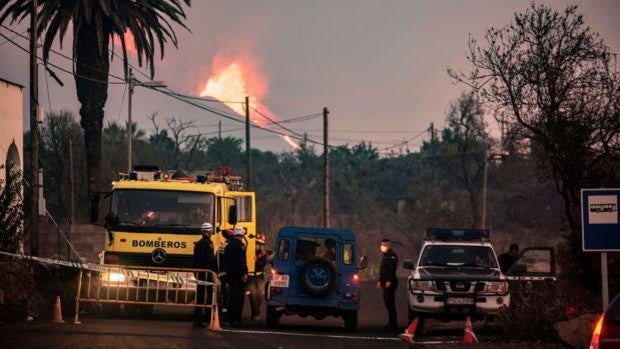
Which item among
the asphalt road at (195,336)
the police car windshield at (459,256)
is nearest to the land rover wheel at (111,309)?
the asphalt road at (195,336)

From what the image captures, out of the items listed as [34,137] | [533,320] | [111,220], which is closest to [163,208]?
→ [111,220]

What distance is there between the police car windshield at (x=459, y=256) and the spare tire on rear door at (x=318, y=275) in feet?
7.58

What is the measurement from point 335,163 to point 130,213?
9217 cm

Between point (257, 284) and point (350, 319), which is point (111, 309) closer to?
point (257, 284)

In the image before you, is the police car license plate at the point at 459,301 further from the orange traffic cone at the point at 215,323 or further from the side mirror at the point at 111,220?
the side mirror at the point at 111,220

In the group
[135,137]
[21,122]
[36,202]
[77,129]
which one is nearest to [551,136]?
[36,202]

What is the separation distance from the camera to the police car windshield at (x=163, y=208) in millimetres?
25125

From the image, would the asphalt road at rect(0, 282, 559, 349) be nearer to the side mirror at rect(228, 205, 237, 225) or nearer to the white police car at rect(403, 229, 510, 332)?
the white police car at rect(403, 229, 510, 332)

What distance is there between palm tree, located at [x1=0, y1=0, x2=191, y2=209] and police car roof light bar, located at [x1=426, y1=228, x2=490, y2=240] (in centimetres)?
2174

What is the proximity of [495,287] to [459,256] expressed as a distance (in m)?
1.52

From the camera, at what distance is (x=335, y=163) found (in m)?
117

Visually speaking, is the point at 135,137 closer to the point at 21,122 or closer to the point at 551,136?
the point at 21,122

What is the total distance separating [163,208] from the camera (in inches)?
995

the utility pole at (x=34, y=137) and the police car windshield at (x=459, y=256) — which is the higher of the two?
the utility pole at (x=34, y=137)
